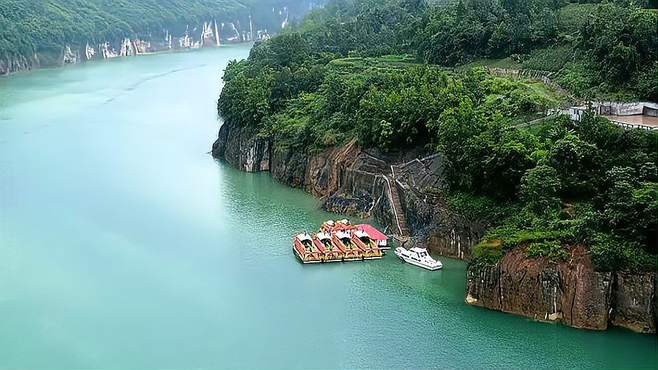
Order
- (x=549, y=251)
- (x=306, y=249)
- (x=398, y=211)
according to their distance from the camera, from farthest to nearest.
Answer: (x=398, y=211) < (x=306, y=249) < (x=549, y=251)

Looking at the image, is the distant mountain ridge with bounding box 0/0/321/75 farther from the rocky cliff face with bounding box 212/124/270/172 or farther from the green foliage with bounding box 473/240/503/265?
the green foliage with bounding box 473/240/503/265

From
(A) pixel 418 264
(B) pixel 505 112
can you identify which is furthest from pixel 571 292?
(B) pixel 505 112

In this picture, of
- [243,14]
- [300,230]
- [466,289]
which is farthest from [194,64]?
[466,289]

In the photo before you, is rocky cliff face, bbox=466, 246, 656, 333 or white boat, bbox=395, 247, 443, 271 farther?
white boat, bbox=395, 247, 443, 271

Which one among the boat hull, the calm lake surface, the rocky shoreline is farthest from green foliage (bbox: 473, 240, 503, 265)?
the boat hull

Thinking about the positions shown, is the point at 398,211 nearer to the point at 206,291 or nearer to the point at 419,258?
the point at 419,258
